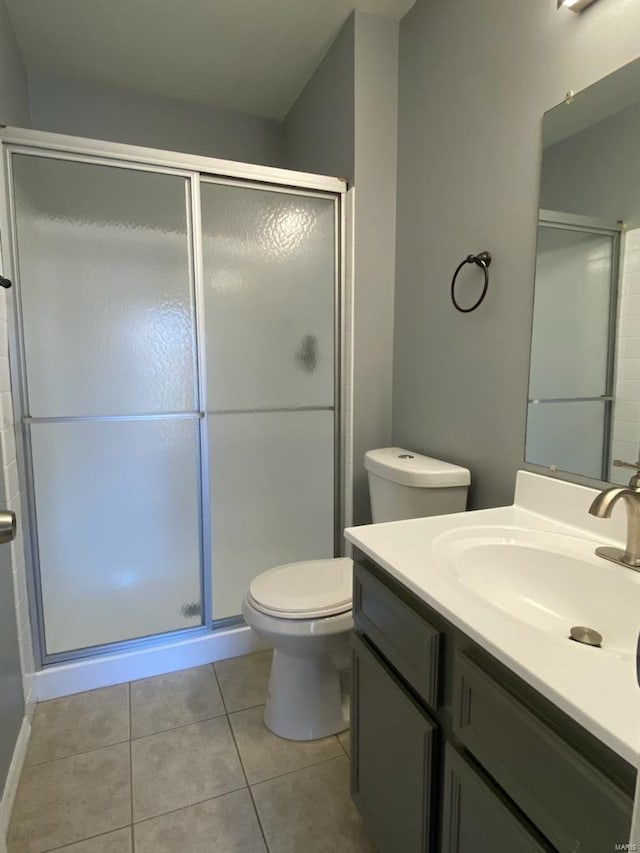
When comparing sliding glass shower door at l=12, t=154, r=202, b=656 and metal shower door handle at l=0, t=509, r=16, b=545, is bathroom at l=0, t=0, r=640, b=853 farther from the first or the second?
metal shower door handle at l=0, t=509, r=16, b=545

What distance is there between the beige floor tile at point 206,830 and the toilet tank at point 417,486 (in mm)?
962

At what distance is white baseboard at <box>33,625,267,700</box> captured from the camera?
1794 millimetres

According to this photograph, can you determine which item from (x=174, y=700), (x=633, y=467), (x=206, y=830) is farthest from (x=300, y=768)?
(x=633, y=467)

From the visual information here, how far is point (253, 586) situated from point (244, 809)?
61 cm

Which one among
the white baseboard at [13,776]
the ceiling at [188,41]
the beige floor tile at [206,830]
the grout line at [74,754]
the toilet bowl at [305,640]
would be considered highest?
the ceiling at [188,41]

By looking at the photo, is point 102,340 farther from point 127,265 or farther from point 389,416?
point 389,416

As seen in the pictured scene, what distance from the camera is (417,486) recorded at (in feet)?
4.97

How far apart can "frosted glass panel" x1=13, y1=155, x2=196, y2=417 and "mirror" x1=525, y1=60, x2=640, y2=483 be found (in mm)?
1281

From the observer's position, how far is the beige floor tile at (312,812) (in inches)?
48.5

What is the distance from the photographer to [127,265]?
5.77ft

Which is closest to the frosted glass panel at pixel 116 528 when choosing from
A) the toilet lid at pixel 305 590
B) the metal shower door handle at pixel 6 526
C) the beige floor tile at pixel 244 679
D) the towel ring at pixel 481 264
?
the beige floor tile at pixel 244 679

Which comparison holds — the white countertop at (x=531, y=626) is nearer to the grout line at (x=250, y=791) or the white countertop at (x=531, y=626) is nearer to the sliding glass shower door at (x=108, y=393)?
the grout line at (x=250, y=791)

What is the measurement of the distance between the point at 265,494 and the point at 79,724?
3.47ft

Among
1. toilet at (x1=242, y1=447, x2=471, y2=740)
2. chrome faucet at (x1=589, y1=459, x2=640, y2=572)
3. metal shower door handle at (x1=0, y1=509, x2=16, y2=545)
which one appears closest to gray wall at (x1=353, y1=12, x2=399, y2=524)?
toilet at (x1=242, y1=447, x2=471, y2=740)
